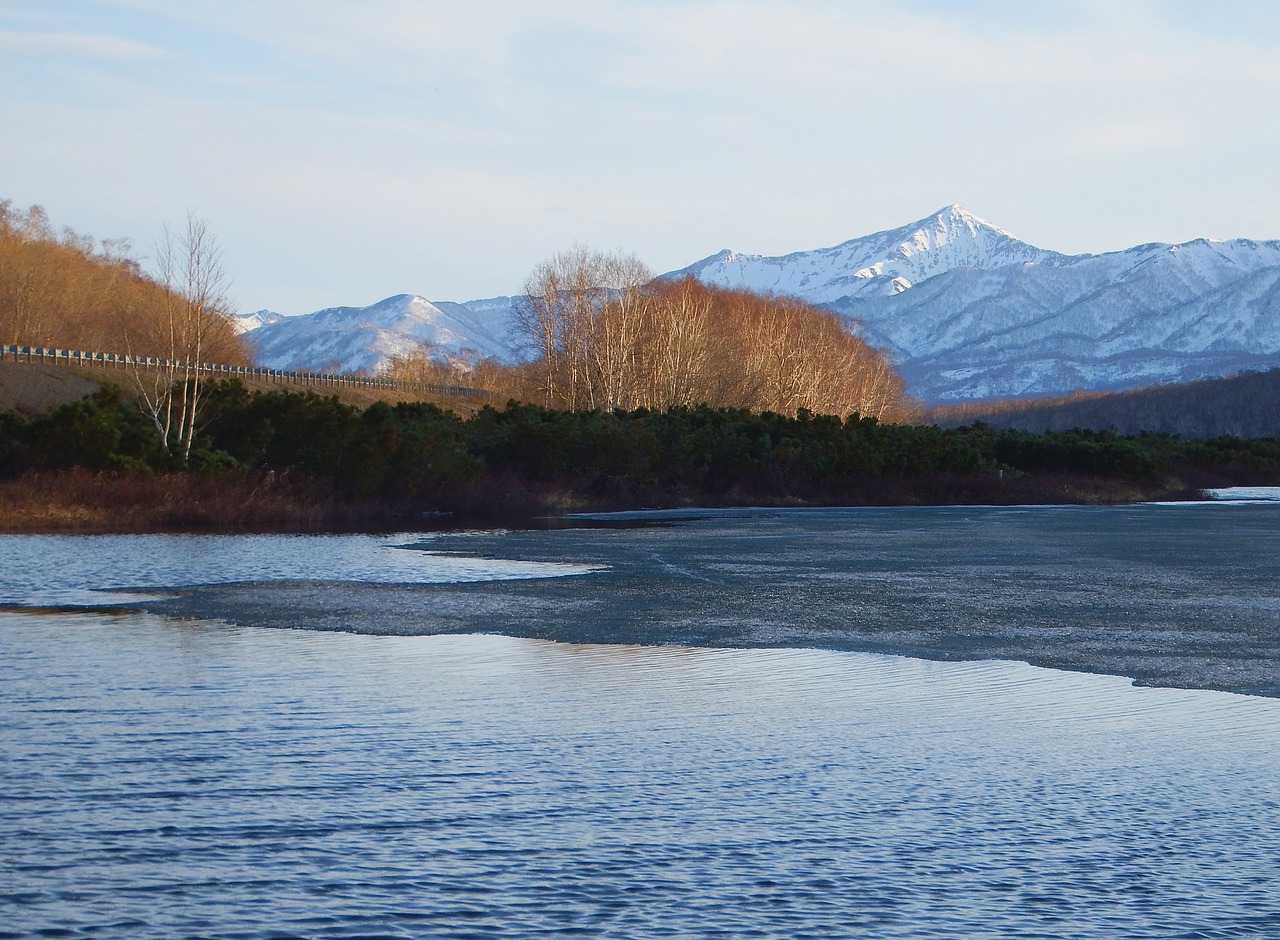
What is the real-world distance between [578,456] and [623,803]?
45.2 meters

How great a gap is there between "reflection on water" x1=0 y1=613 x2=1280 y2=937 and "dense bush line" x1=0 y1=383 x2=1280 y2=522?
89.7 ft

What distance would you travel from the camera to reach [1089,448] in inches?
2813

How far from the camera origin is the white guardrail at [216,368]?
6872 cm

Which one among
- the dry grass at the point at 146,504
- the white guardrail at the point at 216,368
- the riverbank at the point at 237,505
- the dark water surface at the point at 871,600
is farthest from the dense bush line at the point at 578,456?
the dark water surface at the point at 871,600

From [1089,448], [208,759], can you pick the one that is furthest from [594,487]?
[208,759]

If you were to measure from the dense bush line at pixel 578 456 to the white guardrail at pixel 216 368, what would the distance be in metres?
3.71

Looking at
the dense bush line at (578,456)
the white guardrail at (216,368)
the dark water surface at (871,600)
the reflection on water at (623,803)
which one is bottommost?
the reflection on water at (623,803)

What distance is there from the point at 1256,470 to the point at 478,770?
296ft

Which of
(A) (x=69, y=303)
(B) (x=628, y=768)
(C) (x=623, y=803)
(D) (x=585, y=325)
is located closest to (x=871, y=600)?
(B) (x=628, y=768)

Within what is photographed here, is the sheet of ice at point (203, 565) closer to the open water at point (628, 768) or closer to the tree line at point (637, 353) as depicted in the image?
the open water at point (628, 768)

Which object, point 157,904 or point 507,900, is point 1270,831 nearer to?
point 507,900

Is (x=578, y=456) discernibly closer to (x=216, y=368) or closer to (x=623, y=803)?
(x=216, y=368)

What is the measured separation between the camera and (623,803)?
7918mm

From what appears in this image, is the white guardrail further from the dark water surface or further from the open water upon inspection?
the open water
